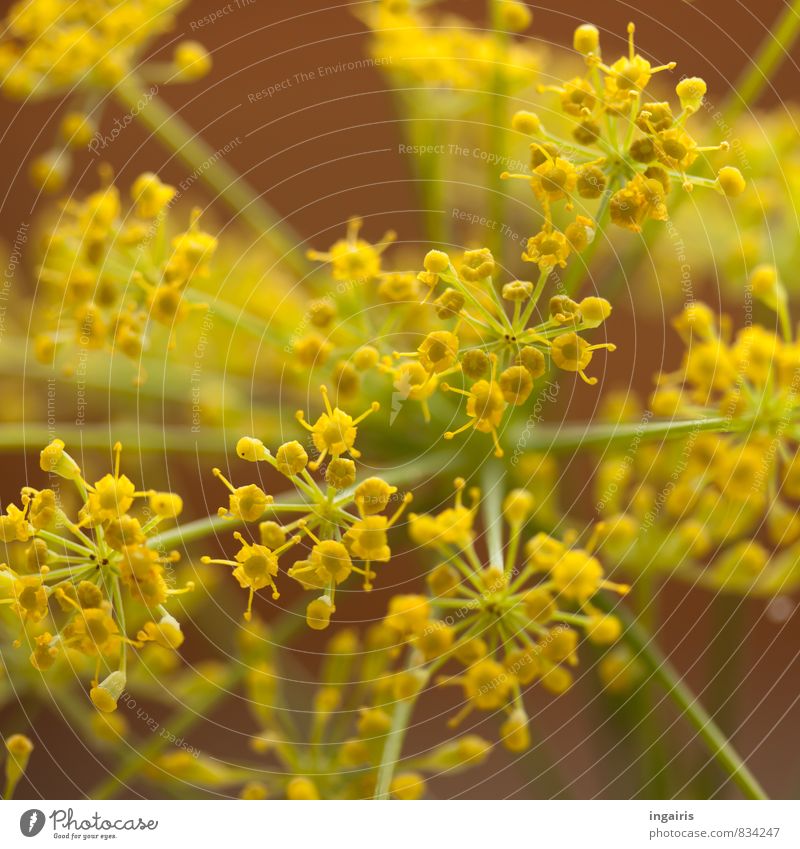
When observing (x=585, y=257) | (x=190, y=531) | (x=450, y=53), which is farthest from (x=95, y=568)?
(x=450, y=53)

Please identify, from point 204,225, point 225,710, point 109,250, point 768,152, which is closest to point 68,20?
point 109,250

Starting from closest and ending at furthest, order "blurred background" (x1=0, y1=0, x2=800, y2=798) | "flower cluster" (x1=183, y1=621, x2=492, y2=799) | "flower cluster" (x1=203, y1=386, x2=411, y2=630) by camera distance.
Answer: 1. "flower cluster" (x1=203, y1=386, x2=411, y2=630)
2. "flower cluster" (x1=183, y1=621, x2=492, y2=799)
3. "blurred background" (x1=0, y1=0, x2=800, y2=798)

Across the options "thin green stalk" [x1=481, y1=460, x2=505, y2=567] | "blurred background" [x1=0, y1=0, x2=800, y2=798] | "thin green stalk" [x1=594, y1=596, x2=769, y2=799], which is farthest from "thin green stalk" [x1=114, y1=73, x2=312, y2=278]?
"thin green stalk" [x1=594, y1=596, x2=769, y2=799]

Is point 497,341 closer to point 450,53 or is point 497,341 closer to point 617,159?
point 617,159

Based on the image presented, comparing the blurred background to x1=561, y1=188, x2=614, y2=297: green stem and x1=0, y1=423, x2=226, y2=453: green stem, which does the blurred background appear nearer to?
x1=0, y1=423, x2=226, y2=453: green stem

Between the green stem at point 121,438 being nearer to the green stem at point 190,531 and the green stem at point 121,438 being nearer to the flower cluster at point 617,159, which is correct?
the green stem at point 190,531

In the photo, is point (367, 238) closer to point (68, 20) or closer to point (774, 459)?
point (68, 20)
